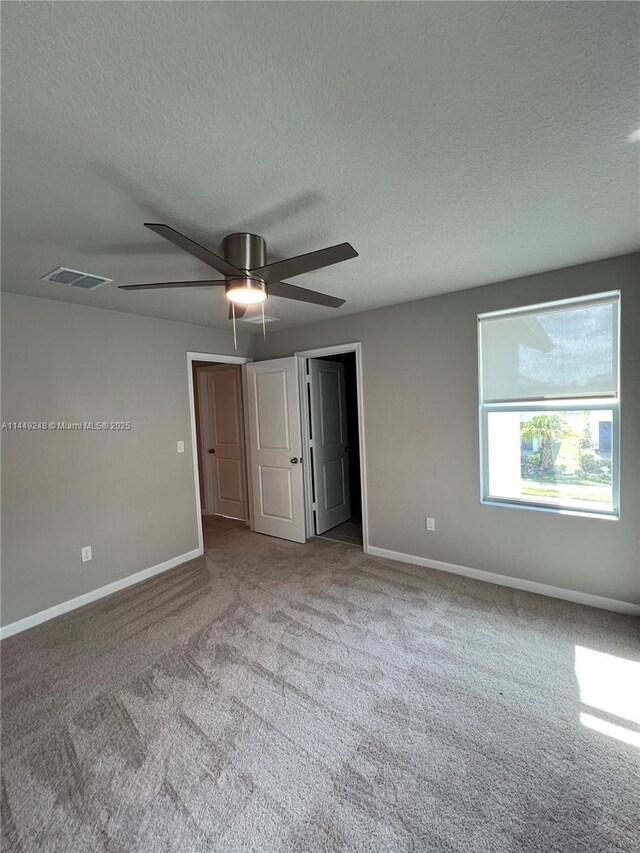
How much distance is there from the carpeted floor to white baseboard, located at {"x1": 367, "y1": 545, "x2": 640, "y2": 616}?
9 cm

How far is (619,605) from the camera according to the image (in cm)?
266

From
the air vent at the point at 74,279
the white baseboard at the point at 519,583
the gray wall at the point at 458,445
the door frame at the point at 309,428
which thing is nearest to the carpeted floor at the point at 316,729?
the white baseboard at the point at 519,583

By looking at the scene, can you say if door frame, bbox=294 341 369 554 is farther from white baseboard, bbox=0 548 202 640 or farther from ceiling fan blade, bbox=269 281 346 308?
ceiling fan blade, bbox=269 281 346 308

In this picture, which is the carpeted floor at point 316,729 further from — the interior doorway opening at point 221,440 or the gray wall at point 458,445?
the interior doorway opening at point 221,440

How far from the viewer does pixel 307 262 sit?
5.49 feet

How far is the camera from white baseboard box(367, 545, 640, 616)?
2.67 m

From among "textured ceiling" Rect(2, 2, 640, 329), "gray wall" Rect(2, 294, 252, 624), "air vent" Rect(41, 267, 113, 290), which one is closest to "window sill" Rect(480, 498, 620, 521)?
"textured ceiling" Rect(2, 2, 640, 329)

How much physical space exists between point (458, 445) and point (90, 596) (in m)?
3.45

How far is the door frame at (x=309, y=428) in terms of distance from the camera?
3854 millimetres

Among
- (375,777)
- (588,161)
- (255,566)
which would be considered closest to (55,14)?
(588,161)

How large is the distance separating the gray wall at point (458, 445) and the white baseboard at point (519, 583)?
0.15ft

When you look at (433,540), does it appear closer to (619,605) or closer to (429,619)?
(429,619)

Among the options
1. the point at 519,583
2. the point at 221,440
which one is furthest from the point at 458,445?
the point at 221,440

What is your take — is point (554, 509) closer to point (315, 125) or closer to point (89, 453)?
point (315, 125)
